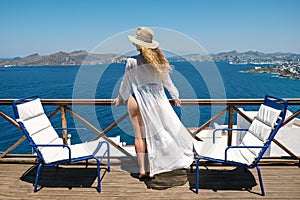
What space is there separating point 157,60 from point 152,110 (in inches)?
21.4

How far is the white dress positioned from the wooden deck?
21 cm

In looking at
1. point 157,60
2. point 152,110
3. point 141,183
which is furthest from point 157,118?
point 141,183

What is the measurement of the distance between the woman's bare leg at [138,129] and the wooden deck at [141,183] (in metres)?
0.23

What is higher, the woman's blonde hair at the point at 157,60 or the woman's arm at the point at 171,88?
the woman's blonde hair at the point at 157,60

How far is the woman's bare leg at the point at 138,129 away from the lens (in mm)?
2492

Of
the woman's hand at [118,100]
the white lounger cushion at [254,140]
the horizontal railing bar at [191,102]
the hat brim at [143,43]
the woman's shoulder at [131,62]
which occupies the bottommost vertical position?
the white lounger cushion at [254,140]

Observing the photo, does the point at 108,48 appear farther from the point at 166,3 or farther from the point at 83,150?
the point at 166,3

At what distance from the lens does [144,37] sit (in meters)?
2.40

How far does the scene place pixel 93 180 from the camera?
8.57 feet

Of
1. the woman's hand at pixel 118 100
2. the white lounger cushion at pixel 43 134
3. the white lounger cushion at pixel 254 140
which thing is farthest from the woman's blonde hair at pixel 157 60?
the white lounger cushion at pixel 43 134

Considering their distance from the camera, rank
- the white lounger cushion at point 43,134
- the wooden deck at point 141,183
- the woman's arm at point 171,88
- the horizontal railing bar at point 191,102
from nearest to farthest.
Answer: the wooden deck at point 141,183, the white lounger cushion at point 43,134, the woman's arm at point 171,88, the horizontal railing bar at point 191,102

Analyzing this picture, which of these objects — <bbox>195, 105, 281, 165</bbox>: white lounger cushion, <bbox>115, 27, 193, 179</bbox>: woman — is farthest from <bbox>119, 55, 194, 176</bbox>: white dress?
<bbox>195, 105, 281, 165</bbox>: white lounger cushion

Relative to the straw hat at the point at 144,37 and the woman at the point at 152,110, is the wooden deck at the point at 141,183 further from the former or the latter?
the straw hat at the point at 144,37

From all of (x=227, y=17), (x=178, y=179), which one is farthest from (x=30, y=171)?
(x=227, y=17)
